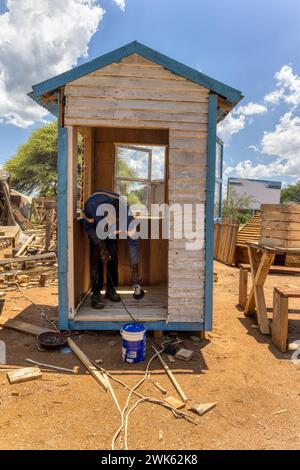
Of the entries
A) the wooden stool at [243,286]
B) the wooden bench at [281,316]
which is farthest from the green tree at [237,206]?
the wooden bench at [281,316]

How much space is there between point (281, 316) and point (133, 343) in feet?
7.12

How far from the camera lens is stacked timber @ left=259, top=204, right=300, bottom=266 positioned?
4918 millimetres

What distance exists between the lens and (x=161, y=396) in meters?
3.63

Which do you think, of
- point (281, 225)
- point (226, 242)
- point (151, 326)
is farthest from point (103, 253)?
point (226, 242)

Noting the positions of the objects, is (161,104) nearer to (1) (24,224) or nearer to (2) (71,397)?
(2) (71,397)

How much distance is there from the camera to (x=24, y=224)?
21078 millimetres

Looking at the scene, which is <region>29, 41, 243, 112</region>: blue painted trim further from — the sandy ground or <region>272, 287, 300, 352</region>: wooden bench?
the sandy ground

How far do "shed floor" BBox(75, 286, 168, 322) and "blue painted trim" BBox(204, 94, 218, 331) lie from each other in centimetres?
66

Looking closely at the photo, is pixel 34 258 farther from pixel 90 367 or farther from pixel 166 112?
pixel 166 112

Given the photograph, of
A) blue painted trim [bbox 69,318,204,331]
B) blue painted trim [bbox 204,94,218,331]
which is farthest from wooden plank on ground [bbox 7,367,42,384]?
blue painted trim [bbox 204,94,218,331]

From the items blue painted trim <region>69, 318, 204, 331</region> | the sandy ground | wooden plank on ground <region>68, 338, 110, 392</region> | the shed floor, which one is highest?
the shed floor

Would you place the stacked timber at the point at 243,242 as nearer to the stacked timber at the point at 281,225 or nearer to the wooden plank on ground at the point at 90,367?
the stacked timber at the point at 281,225
